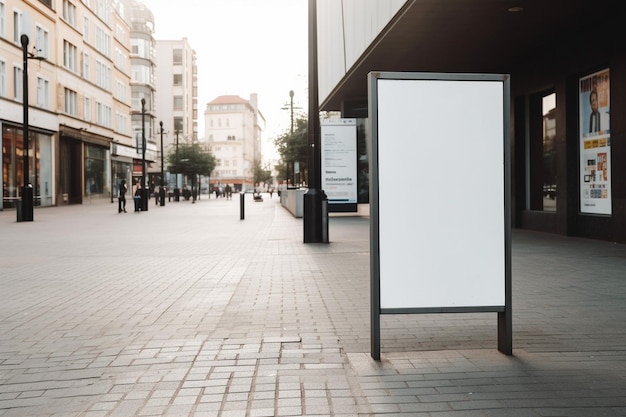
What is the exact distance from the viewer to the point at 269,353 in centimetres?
461

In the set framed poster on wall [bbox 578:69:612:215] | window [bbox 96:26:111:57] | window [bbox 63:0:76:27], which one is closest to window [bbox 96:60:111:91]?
window [bbox 96:26:111:57]

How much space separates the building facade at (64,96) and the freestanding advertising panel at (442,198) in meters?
25.4

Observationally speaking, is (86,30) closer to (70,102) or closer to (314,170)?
(70,102)

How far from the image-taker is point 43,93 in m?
37.6

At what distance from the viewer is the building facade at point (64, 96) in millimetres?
32622

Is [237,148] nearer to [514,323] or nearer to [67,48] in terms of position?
[67,48]

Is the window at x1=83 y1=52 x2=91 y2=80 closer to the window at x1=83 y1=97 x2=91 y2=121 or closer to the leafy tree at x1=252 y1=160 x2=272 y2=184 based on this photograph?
the window at x1=83 y1=97 x2=91 y2=121

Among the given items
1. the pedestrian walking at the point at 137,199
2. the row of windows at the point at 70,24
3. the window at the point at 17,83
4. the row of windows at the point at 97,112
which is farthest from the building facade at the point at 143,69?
the pedestrian walking at the point at 137,199

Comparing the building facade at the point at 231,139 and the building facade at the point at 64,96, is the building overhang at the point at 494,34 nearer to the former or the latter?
the building facade at the point at 64,96

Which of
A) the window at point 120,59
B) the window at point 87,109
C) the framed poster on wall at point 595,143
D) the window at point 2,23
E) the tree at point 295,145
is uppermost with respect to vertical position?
the window at point 120,59

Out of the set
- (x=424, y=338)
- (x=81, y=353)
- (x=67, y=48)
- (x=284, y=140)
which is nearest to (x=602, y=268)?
(x=424, y=338)

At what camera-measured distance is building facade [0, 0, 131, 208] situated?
A: 32.6 metres

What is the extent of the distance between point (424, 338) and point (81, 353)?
2.74 meters

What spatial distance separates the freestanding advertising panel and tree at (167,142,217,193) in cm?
6018
